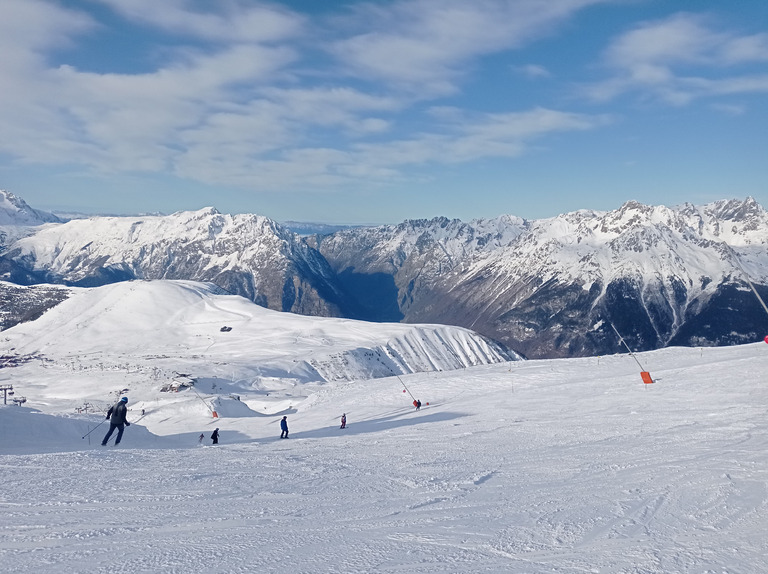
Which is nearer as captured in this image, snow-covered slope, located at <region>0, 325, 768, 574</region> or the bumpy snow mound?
snow-covered slope, located at <region>0, 325, 768, 574</region>

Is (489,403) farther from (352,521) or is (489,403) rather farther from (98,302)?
(98,302)

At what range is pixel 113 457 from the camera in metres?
17.2

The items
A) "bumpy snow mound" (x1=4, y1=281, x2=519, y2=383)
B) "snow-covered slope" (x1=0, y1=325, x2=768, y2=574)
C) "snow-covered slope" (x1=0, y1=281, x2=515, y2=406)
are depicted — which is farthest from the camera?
"bumpy snow mound" (x1=4, y1=281, x2=519, y2=383)

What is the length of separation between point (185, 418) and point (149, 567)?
173 feet

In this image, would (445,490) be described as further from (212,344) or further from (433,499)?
(212,344)

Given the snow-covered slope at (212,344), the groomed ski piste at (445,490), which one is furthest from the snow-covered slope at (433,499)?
the snow-covered slope at (212,344)

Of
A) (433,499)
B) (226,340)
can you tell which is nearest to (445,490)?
(433,499)

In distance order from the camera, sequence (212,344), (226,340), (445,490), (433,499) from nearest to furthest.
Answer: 1. (433,499)
2. (445,490)
3. (212,344)
4. (226,340)

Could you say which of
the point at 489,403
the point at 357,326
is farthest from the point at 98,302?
the point at 489,403

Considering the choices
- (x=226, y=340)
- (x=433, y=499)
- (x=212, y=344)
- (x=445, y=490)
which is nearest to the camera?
(x=433, y=499)

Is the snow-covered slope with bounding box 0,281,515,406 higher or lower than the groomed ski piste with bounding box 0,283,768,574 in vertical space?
lower

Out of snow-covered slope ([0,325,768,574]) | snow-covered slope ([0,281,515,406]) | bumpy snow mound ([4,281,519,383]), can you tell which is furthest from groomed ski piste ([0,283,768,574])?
bumpy snow mound ([4,281,519,383])

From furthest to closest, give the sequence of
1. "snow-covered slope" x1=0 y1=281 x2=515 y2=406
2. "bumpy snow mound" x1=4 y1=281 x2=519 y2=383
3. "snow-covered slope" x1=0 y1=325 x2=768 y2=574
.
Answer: "bumpy snow mound" x1=4 y1=281 x2=519 y2=383 → "snow-covered slope" x1=0 y1=281 x2=515 y2=406 → "snow-covered slope" x1=0 y1=325 x2=768 y2=574

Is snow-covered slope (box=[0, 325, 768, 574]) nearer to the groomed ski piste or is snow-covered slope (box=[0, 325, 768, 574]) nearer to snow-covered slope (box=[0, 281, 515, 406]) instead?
the groomed ski piste
